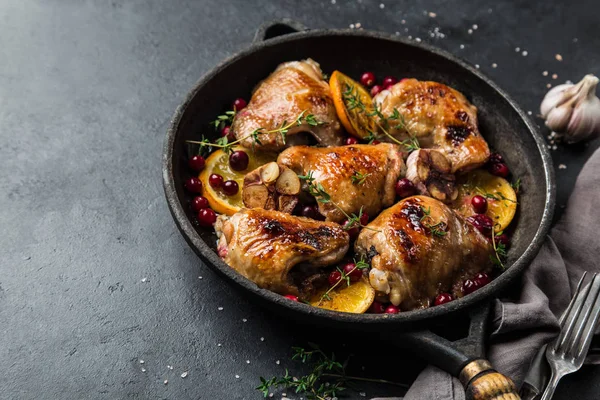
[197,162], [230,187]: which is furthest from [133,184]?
[230,187]

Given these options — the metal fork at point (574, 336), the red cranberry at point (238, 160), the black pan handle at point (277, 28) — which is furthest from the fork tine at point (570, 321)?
the black pan handle at point (277, 28)

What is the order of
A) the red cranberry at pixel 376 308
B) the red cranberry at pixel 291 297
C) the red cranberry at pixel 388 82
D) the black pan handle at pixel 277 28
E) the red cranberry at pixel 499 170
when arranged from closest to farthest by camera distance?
the red cranberry at pixel 291 297
the red cranberry at pixel 376 308
the red cranberry at pixel 499 170
the black pan handle at pixel 277 28
the red cranberry at pixel 388 82

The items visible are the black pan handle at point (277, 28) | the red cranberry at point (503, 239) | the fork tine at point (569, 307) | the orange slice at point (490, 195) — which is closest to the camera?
the fork tine at point (569, 307)

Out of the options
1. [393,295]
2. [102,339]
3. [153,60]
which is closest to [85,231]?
[102,339]

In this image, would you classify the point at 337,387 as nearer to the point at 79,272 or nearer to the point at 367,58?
the point at 79,272

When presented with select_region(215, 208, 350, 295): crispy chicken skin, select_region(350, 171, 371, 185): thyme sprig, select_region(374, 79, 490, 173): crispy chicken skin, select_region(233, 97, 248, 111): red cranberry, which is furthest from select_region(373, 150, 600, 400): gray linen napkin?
select_region(233, 97, 248, 111): red cranberry

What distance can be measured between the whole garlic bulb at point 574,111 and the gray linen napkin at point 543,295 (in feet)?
0.90

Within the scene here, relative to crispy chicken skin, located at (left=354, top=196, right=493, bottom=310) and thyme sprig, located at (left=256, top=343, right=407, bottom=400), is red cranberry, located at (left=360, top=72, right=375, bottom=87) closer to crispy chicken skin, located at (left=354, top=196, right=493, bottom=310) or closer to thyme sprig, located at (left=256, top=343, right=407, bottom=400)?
crispy chicken skin, located at (left=354, top=196, right=493, bottom=310)

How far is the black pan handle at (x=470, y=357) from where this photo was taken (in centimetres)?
347

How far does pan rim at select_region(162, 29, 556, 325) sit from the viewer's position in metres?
3.65

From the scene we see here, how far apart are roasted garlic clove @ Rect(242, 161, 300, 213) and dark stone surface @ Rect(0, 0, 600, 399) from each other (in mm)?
607

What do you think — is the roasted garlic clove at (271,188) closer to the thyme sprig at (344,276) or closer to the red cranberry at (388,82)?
the thyme sprig at (344,276)

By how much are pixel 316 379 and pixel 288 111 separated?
156 cm

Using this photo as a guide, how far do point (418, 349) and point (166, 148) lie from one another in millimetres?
1751
